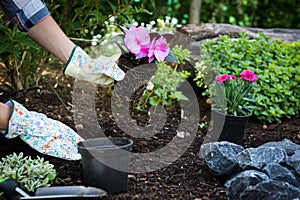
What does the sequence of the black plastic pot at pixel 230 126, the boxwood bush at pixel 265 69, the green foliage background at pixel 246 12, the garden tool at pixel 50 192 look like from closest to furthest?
the garden tool at pixel 50 192
the black plastic pot at pixel 230 126
the boxwood bush at pixel 265 69
the green foliage background at pixel 246 12

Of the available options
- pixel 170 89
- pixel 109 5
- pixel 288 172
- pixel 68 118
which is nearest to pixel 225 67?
pixel 170 89

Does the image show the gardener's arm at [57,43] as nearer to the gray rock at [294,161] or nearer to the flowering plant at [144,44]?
the flowering plant at [144,44]

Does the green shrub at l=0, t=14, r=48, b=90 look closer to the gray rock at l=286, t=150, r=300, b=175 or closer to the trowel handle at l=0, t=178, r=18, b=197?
the trowel handle at l=0, t=178, r=18, b=197

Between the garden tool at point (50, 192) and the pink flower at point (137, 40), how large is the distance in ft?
Answer: 2.14

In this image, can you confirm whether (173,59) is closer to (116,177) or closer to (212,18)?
(116,177)

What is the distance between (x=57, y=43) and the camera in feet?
8.02

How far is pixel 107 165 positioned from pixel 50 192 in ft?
0.83

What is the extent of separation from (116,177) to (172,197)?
0.27 metres

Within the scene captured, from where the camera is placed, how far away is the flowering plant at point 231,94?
3.01 meters

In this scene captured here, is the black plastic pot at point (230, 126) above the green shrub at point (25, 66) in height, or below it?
below

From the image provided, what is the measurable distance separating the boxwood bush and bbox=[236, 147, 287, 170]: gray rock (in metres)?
0.97

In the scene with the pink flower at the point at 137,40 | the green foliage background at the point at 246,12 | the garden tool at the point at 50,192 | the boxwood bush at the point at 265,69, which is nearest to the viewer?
the garden tool at the point at 50,192

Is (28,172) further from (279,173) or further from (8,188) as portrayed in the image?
(279,173)

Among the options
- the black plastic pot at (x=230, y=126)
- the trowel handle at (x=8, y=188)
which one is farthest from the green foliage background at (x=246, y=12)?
the trowel handle at (x=8, y=188)
